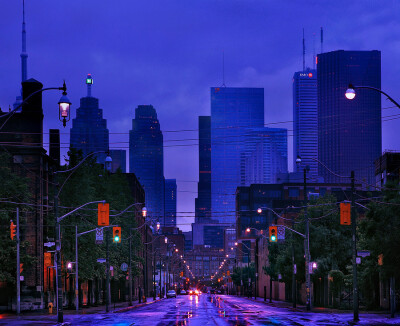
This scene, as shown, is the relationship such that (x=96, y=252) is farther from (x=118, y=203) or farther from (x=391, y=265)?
(x=391, y=265)

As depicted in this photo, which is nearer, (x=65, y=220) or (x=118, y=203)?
(x=65, y=220)

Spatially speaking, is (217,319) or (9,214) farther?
(9,214)

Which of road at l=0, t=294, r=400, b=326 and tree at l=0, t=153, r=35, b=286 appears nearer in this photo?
road at l=0, t=294, r=400, b=326

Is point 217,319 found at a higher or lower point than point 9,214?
lower

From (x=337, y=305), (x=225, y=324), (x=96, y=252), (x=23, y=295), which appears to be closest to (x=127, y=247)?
(x=96, y=252)

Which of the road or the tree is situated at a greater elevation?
the tree

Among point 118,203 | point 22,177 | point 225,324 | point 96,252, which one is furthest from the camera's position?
point 118,203

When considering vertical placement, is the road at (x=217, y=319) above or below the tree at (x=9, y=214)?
below

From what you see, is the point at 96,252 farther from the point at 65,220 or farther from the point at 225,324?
the point at 225,324

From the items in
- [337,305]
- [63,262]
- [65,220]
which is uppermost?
[65,220]

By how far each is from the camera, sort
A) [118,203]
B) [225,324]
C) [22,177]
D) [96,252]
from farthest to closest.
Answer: [118,203] < [96,252] < [22,177] < [225,324]

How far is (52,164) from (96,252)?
36.0ft

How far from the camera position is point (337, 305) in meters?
64.3

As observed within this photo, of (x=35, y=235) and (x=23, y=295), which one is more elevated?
(x=35, y=235)
